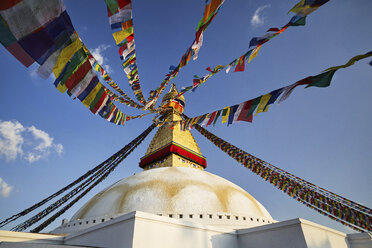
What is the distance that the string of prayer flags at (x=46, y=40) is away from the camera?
2.31 m

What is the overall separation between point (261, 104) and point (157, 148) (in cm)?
687

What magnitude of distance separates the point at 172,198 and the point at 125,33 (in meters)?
4.05

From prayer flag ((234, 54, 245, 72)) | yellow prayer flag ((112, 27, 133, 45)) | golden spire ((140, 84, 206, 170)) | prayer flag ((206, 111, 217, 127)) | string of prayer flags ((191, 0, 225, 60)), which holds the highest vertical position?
golden spire ((140, 84, 206, 170))

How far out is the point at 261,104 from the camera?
3943mm

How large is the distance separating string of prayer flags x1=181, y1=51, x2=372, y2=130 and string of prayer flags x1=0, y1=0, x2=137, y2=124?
2.93 metres

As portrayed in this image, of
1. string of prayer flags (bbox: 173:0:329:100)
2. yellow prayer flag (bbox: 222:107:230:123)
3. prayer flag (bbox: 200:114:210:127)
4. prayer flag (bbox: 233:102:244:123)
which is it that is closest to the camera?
string of prayer flags (bbox: 173:0:329:100)

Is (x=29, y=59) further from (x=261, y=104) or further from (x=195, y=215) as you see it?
(x=195, y=215)

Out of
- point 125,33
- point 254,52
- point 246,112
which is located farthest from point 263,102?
point 125,33

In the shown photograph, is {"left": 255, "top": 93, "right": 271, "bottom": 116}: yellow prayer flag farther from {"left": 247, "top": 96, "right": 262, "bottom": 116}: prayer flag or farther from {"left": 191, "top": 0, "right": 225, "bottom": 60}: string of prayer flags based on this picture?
{"left": 191, "top": 0, "right": 225, "bottom": 60}: string of prayer flags

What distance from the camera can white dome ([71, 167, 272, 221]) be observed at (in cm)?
515

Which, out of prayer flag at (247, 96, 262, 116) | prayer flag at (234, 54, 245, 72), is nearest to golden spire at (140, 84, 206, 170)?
prayer flag at (234, 54, 245, 72)

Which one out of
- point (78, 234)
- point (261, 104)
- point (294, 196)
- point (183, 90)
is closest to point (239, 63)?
point (261, 104)

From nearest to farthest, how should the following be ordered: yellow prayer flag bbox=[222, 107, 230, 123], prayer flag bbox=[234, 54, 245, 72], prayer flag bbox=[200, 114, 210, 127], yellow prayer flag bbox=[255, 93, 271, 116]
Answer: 1. yellow prayer flag bbox=[255, 93, 271, 116]
2. prayer flag bbox=[234, 54, 245, 72]
3. yellow prayer flag bbox=[222, 107, 230, 123]
4. prayer flag bbox=[200, 114, 210, 127]

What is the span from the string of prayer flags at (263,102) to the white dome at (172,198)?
6.27 feet
